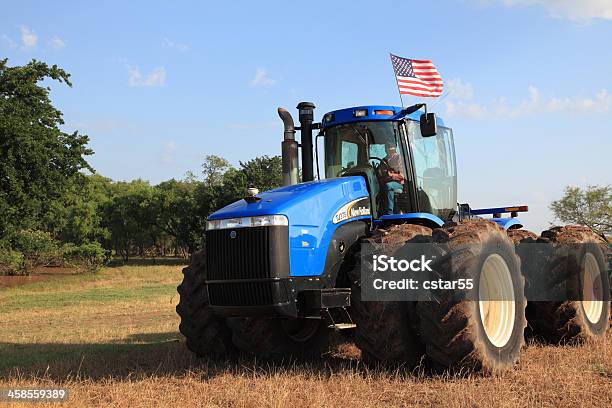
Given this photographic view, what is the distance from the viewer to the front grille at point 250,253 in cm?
641

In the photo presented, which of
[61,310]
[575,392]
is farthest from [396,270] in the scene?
[61,310]

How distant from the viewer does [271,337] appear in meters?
7.65

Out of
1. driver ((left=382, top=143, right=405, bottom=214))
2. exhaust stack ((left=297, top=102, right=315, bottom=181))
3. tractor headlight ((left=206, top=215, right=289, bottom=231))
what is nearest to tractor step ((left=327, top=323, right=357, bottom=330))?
tractor headlight ((left=206, top=215, right=289, bottom=231))

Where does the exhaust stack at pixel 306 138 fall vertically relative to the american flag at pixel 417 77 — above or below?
below

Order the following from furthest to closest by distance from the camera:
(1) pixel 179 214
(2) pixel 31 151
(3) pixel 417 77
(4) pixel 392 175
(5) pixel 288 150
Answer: (1) pixel 179 214 < (2) pixel 31 151 < (3) pixel 417 77 < (5) pixel 288 150 < (4) pixel 392 175

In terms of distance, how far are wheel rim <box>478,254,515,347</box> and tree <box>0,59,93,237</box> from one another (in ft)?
69.8

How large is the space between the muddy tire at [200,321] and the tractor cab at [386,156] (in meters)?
2.23

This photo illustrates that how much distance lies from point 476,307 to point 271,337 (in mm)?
2581

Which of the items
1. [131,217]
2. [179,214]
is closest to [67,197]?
[179,214]

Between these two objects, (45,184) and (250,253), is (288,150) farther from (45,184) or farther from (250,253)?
(45,184)

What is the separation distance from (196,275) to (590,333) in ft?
17.2

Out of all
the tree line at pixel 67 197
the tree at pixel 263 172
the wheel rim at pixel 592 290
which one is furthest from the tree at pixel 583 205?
the wheel rim at pixel 592 290

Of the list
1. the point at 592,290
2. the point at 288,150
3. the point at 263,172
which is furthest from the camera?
the point at 263,172

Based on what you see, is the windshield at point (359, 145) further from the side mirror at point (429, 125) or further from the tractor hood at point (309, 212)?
the tractor hood at point (309, 212)
